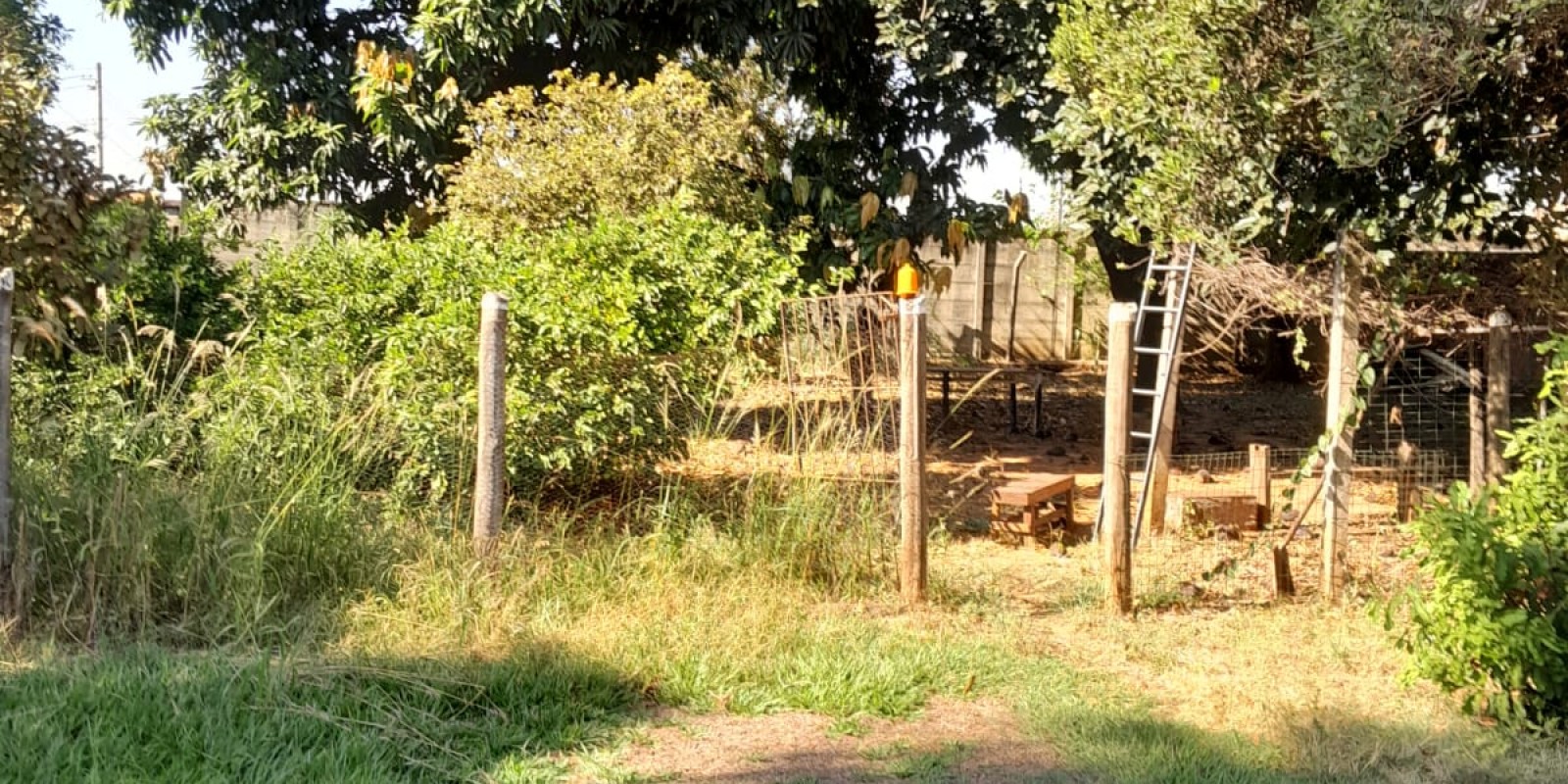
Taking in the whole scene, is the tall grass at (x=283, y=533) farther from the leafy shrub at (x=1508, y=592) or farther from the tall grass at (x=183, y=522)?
the leafy shrub at (x=1508, y=592)

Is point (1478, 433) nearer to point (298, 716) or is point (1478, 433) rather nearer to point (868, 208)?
point (868, 208)

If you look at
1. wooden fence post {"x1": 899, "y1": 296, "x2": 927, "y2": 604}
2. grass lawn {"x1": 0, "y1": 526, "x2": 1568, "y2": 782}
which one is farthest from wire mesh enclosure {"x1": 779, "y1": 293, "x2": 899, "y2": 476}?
grass lawn {"x1": 0, "y1": 526, "x2": 1568, "y2": 782}

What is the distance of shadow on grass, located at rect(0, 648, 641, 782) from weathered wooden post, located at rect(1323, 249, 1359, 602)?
3704 millimetres

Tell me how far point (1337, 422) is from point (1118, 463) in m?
1.23

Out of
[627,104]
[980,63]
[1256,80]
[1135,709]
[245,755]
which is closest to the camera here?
[245,755]

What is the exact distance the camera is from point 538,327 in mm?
7973

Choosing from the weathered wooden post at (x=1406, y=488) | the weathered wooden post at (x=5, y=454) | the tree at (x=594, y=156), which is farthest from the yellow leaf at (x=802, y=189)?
the weathered wooden post at (x=5, y=454)

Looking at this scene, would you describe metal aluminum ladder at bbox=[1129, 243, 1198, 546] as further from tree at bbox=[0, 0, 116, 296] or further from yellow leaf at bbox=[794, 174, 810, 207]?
tree at bbox=[0, 0, 116, 296]

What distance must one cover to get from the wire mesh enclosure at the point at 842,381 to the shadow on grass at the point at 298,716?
210cm

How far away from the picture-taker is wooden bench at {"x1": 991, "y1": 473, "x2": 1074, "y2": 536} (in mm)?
8789

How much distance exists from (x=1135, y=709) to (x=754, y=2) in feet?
22.1

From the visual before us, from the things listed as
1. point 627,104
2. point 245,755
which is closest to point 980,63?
point 627,104

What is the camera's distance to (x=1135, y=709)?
550cm

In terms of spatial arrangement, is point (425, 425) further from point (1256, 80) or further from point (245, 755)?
point (1256, 80)
